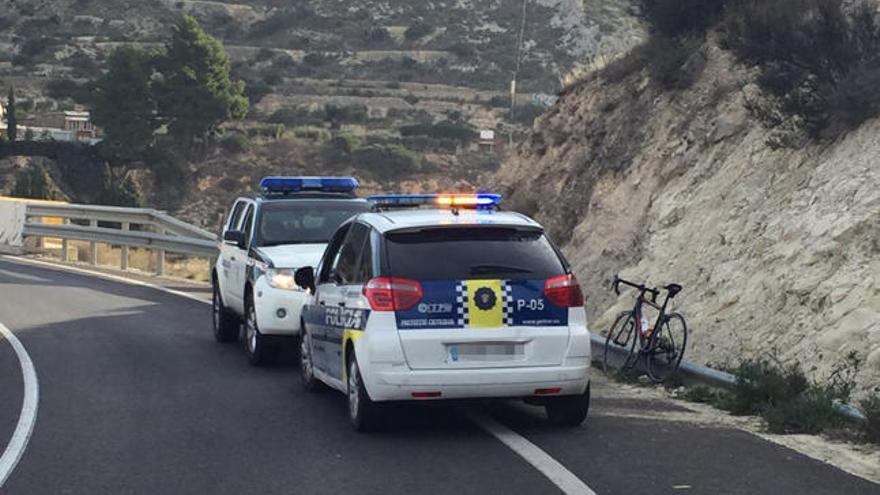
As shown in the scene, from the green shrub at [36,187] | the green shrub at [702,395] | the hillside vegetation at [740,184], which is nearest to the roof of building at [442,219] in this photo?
the green shrub at [702,395]

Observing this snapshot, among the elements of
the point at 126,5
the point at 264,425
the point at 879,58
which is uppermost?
the point at 126,5

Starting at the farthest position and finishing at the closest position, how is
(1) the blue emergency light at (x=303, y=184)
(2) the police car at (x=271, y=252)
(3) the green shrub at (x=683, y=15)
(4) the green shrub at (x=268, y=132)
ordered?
(4) the green shrub at (x=268, y=132) < (3) the green shrub at (x=683, y=15) < (1) the blue emergency light at (x=303, y=184) < (2) the police car at (x=271, y=252)

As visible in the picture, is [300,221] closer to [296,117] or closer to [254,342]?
[254,342]

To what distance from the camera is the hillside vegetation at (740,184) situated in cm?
1244

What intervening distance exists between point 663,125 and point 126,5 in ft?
280

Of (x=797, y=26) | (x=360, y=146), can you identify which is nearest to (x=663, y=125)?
(x=797, y=26)

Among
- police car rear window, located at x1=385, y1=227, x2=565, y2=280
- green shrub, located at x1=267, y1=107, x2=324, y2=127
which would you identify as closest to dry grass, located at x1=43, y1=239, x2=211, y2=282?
police car rear window, located at x1=385, y1=227, x2=565, y2=280

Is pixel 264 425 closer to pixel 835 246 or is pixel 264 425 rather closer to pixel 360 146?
pixel 835 246

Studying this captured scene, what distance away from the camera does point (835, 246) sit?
1273 cm

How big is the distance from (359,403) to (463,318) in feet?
3.44

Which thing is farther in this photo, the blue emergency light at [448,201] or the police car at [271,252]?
the police car at [271,252]

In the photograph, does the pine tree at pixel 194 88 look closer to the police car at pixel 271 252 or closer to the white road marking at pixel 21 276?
the white road marking at pixel 21 276

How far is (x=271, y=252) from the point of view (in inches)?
574

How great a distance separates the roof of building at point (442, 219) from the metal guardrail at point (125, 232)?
542 inches
